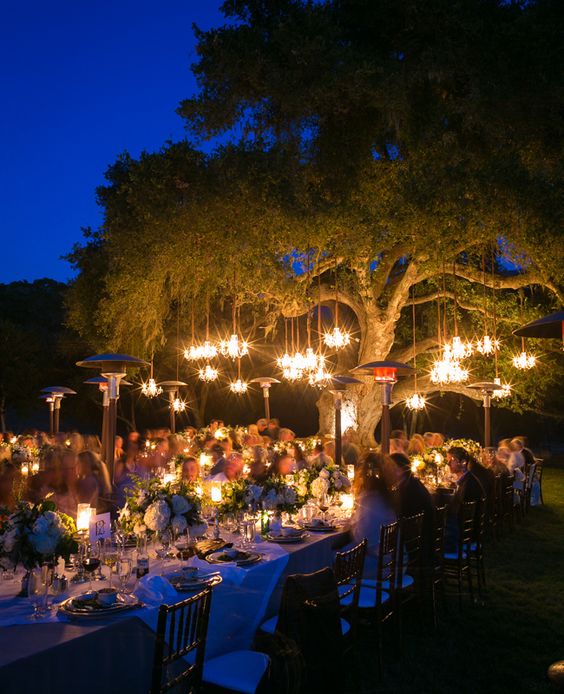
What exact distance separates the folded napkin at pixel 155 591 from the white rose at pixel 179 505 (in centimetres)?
84

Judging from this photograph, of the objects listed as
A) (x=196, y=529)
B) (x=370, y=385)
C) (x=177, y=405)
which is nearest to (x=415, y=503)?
(x=196, y=529)

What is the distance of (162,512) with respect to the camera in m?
5.05

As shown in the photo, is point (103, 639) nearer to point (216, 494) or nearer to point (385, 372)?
point (216, 494)

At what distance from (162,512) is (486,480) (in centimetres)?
617

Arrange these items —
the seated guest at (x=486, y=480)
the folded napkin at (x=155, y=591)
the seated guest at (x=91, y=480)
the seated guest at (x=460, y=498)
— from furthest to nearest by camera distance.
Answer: the seated guest at (x=486, y=480) → the seated guest at (x=460, y=498) → the seated guest at (x=91, y=480) → the folded napkin at (x=155, y=591)

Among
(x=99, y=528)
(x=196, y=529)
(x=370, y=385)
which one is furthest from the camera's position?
(x=370, y=385)

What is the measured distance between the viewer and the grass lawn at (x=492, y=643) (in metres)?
5.25

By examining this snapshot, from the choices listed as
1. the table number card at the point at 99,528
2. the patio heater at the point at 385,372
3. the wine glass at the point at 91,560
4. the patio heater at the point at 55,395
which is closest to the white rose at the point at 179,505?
the table number card at the point at 99,528

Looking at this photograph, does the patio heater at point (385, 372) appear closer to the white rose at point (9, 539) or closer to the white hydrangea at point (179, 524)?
the white hydrangea at point (179, 524)

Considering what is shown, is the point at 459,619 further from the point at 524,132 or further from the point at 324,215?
the point at 524,132

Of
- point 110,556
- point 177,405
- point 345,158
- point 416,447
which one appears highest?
point 345,158

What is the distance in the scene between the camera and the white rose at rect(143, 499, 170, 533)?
5.03 meters

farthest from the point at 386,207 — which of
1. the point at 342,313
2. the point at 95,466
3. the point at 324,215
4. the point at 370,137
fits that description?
the point at 342,313

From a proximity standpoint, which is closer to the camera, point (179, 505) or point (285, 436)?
point (179, 505)
